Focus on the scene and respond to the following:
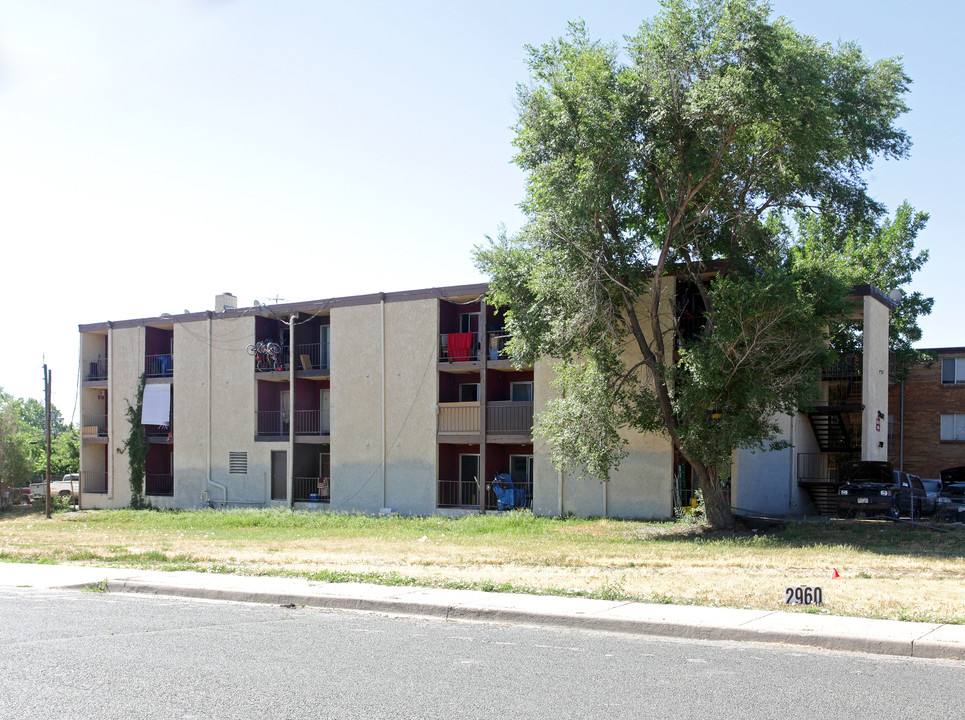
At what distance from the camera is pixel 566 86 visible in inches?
971

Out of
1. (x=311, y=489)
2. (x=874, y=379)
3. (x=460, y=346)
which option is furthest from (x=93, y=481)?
(x=874, y=379)

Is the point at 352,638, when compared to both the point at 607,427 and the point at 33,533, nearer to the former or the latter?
the point at 607,427

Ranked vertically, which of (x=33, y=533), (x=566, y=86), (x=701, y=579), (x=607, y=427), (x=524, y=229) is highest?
(x=566, y=86)

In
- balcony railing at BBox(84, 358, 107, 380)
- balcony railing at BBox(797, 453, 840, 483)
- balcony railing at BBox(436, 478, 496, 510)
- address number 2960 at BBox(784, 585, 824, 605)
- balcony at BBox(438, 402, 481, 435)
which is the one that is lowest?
balcony railing at BBox(436, 478, 496, 510)

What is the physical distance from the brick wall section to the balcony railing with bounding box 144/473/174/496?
3361 centimetres

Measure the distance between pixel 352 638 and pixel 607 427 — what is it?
16728 millimetres

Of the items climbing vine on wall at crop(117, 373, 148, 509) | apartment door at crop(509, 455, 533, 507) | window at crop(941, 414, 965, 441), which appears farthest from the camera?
climbing vine on wall at crop(117, 373, 148, 509)

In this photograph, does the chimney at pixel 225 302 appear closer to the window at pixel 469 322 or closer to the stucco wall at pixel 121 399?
the stucco wall at pixel 121 399

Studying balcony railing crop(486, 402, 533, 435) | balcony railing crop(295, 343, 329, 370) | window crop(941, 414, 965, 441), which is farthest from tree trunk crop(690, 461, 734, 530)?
window crop(941, 414, 965, 441)

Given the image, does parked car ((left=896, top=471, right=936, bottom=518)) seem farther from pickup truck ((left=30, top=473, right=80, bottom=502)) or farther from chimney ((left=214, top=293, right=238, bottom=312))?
pickup truck ((left=30, top=473, right=80, bottom=502))

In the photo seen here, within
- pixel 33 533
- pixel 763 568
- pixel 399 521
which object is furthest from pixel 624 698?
pixel 33 533

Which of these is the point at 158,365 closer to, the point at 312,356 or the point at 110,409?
the point at 110,409

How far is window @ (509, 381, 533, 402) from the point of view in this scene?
1393 inches

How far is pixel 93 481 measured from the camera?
151ft
